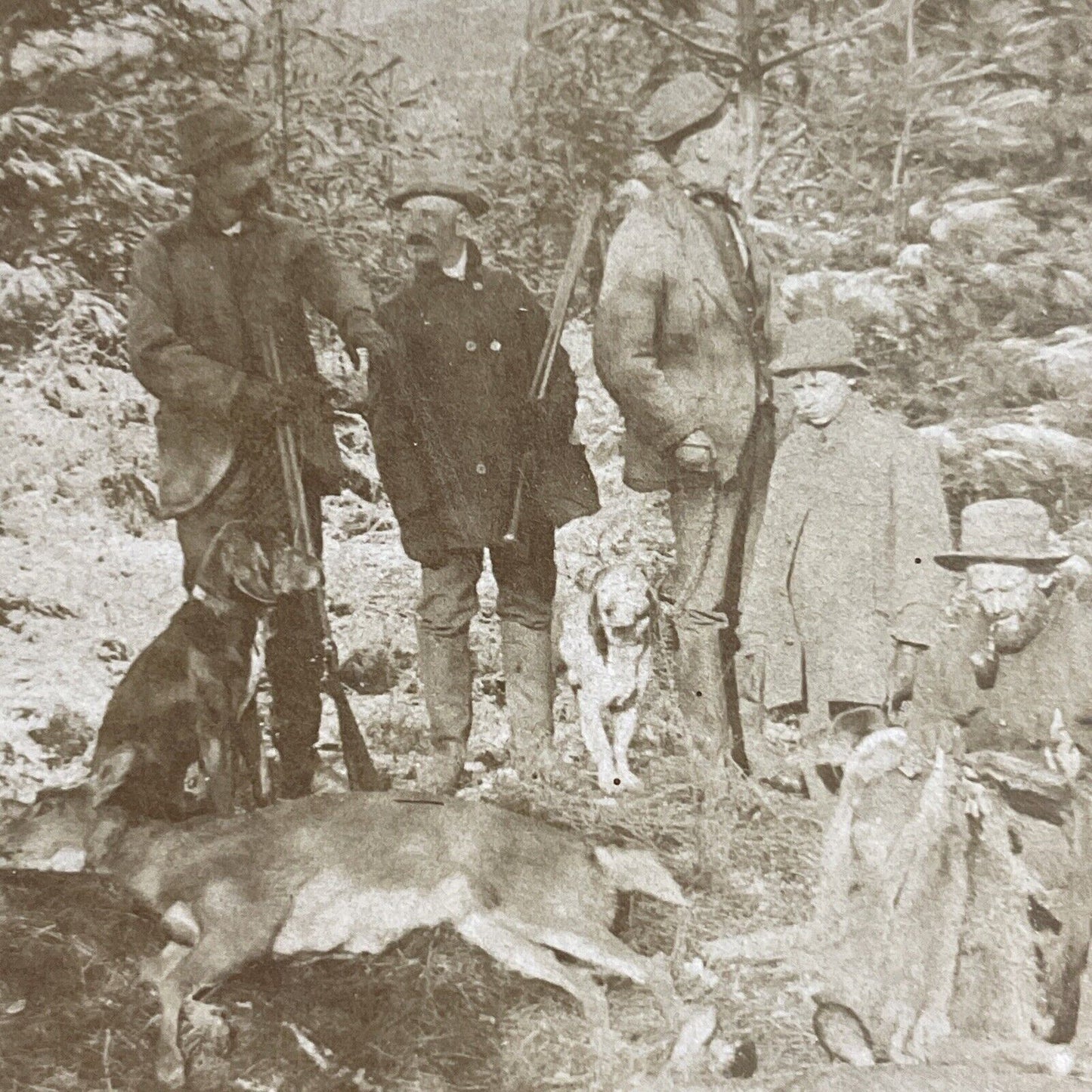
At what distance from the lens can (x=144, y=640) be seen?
3926 millimetres

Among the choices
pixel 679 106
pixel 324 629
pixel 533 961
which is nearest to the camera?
pixel 533 961

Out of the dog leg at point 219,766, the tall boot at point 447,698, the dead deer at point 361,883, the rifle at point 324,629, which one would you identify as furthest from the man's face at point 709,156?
the dog leg at point 219,766

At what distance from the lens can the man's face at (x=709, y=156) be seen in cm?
382

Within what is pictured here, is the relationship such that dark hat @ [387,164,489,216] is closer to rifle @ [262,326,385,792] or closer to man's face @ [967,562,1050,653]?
rifle @ [262,326,385,792]

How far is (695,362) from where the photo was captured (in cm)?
380

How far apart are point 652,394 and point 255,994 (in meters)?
2.15

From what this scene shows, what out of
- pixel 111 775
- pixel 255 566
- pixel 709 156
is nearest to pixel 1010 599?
pixel 709 156

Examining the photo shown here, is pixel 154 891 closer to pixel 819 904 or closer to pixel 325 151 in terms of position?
pixel 819 904

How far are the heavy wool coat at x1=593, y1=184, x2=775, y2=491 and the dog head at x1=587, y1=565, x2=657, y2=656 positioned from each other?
14.0 inches

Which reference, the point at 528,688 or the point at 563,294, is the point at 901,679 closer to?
the point at 528,688

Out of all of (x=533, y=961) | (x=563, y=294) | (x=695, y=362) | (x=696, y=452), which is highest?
(x=563, y=294)

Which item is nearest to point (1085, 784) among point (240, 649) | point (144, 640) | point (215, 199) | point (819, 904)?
point (819, 904)

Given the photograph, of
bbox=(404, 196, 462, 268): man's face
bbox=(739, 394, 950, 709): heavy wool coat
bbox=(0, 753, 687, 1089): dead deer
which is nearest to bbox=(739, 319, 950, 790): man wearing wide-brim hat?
bbox=(739, 394, 950, 709): heavy wool coat

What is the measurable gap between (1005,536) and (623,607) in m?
1.19
